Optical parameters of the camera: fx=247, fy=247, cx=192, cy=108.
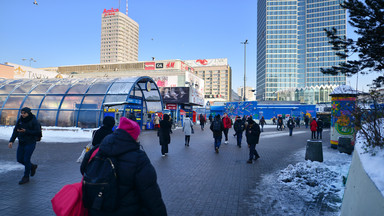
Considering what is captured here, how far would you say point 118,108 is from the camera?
1922 centimetres

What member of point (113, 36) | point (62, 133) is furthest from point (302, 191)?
point (113, 36)

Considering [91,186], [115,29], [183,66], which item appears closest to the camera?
[91,186]

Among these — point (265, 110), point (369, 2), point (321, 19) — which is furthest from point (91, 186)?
point (321, 19)

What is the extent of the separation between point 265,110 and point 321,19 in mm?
93753

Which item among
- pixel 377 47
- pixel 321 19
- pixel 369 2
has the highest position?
pixel 321 19

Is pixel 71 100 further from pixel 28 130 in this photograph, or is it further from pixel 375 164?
pixel 375 164

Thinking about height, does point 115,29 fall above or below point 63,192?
above

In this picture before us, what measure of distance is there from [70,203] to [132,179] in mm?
524

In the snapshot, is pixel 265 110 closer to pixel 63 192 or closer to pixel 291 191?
pixel 291 191

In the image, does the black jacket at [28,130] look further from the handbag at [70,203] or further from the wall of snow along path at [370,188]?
the wall of snow along path at [370,188]

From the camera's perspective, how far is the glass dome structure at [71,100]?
63.8ft

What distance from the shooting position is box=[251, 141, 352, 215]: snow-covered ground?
179 inches

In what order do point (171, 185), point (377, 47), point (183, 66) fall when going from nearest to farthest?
point (171, 185)
point (377, 47)
point (183, 66)

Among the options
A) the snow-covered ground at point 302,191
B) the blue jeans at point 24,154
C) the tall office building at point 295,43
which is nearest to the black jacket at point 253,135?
the snow-covered ground at point 302,191
